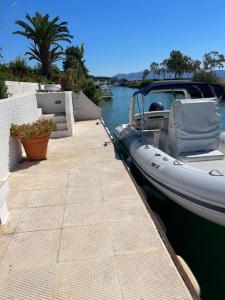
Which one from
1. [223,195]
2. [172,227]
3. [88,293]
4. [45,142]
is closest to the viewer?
[88,293]

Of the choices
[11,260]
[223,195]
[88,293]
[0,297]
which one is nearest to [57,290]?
[88,293]

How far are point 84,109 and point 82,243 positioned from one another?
380 inches

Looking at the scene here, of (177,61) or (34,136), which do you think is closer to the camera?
(34,136)

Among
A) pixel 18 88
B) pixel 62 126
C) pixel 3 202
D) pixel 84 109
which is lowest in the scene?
pixel 3 202

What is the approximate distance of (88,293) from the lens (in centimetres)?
253

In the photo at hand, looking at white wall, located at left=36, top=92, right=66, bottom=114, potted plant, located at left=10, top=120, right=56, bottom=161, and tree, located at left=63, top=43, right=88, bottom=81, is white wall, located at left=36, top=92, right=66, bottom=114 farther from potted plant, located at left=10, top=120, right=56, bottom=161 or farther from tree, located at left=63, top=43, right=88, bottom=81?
tree, located at left=63, top=43, right=88, bottom=81

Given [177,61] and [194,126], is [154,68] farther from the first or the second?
[194,126]

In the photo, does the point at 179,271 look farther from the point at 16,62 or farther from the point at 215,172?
the point at 16,62

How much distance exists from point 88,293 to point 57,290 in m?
0.29

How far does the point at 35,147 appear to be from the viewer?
616 cm

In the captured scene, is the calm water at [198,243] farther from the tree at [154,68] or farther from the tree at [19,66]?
the tree at [154,68]

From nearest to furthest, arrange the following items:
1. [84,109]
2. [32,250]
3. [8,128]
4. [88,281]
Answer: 1. [88,281]
2. [32,250]
3. [8,128]
4. [84,109]

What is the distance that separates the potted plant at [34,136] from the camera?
586 cm

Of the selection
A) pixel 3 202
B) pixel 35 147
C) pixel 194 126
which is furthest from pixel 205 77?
pixel 3 202
